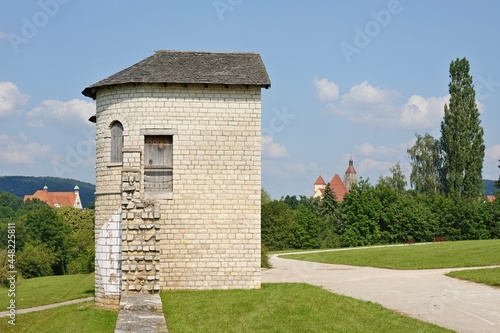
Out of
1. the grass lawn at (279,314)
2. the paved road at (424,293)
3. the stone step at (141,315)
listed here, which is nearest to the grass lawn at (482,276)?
the paved road at (424,293)

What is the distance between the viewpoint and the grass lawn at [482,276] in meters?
19.8

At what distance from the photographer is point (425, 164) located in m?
69.0

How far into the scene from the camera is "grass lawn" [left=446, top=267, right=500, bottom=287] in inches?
779

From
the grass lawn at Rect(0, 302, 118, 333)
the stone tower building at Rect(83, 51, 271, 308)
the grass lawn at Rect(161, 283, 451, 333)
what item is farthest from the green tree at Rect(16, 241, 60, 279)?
the grass lawn at Rect(161, 283, 451, 333)

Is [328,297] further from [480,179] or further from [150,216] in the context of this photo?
[480,179]

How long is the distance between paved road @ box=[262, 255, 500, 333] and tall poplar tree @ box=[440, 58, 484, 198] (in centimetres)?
3461

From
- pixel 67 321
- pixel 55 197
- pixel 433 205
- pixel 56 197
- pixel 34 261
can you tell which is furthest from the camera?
pixel 56 197

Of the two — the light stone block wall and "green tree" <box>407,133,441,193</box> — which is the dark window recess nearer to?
the light stone block wall

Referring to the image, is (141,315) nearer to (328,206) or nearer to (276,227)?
(276,227)

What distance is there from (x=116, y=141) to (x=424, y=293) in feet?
34.7

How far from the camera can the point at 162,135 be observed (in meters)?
20.2

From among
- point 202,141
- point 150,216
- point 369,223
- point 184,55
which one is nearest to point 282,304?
point 150,216

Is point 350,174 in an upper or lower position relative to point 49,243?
upper

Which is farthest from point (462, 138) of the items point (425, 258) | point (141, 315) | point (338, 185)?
point (338, 185)
